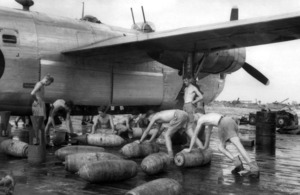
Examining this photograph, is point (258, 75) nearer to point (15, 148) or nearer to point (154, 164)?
point (154, 164)

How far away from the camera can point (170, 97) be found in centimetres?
1658

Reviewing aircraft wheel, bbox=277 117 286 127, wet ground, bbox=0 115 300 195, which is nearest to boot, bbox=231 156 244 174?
wet ground, bbox=0 115 300 195

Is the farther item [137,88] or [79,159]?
[137,88]

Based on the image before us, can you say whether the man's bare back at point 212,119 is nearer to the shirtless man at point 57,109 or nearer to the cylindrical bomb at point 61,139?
the cylindrical bomb at point 61,139

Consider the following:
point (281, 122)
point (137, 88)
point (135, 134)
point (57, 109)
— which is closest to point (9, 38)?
point (57, 109)

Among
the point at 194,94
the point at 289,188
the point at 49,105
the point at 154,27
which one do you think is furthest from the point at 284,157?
the point at 154,27

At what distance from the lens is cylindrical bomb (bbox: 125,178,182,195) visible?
5.03m

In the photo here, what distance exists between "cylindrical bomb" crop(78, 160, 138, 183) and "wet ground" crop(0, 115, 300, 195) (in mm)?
122

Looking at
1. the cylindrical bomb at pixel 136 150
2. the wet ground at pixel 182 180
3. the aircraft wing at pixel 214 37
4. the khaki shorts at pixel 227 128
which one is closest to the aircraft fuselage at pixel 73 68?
the aircraft wing at pixel 214 37

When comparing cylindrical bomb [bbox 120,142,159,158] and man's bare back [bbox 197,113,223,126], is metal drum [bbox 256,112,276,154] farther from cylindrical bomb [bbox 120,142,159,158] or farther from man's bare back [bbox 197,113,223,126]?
man's bare back [bbox 197,113,223,126]

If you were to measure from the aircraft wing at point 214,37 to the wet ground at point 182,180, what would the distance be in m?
3.66

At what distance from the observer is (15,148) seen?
9336 mm

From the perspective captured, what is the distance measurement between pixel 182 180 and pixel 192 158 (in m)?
1.45

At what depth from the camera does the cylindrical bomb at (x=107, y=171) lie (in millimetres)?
6383
